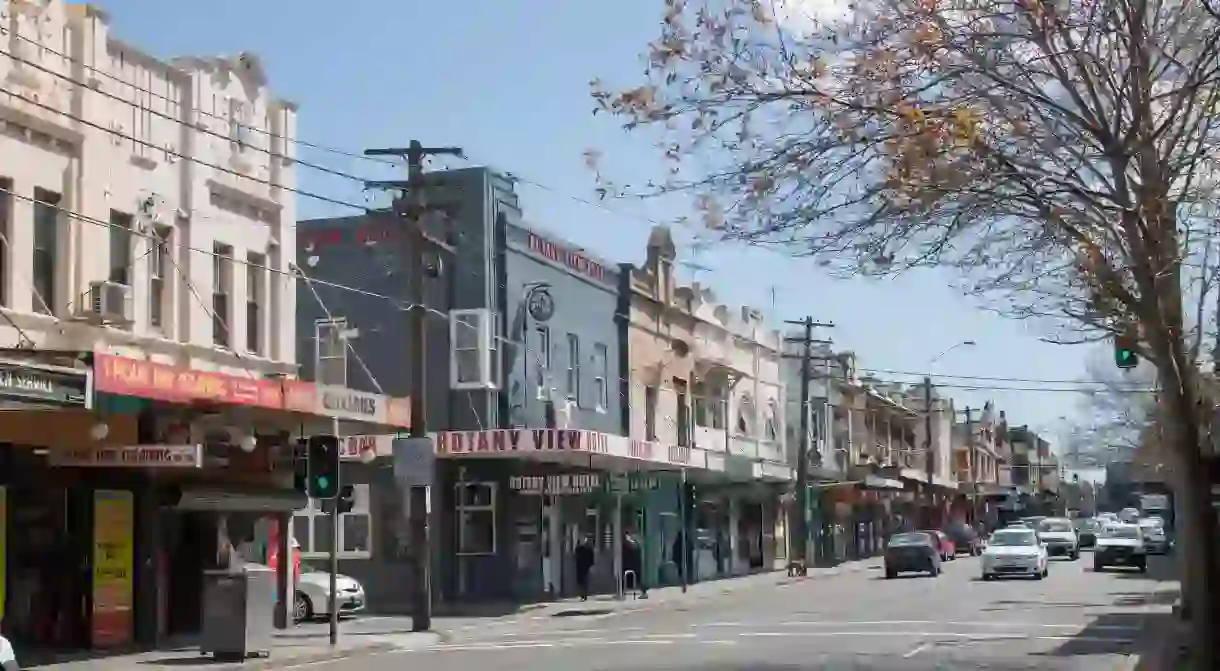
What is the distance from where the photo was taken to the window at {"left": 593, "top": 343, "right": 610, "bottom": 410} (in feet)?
148

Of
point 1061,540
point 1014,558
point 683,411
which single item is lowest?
point 1061,540

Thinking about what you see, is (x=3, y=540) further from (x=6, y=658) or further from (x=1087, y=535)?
(x=1087, y=535)

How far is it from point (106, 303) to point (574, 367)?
69.4ft

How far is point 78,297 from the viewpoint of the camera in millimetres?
23562

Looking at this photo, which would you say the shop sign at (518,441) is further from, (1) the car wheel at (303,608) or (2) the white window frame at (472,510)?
(1) the car wheel at (303,608)

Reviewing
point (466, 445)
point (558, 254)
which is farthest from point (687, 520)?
point (466, 445)

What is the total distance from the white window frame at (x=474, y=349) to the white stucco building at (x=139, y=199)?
357 inches

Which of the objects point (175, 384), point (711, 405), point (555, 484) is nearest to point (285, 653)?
point (175, 384)

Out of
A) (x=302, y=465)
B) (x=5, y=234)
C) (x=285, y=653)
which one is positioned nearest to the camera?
(x=5, y=234)

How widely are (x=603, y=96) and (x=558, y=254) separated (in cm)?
2826

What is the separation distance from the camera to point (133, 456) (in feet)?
76.1

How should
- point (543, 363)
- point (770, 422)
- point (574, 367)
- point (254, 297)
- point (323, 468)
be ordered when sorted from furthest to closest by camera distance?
point (770, 422)
point (574, 367)
point (543, 363)
point (254, 297)
point (323, 468)

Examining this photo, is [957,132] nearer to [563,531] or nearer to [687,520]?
[563,531]

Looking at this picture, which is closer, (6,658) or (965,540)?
(6,658)
